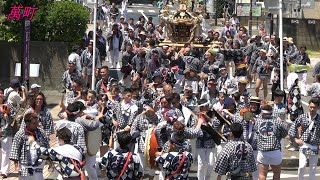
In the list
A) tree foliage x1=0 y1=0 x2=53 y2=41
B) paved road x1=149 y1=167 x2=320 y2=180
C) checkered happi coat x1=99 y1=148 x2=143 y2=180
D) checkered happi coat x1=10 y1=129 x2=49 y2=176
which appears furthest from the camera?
tree foliage x1=0 y1=0 x2=53 y2=41

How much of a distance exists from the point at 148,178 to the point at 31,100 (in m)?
2.62

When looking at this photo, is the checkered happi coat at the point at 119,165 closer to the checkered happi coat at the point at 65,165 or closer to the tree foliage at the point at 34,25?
the checkered happi coat at the point at 65,165

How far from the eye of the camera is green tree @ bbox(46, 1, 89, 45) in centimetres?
2466

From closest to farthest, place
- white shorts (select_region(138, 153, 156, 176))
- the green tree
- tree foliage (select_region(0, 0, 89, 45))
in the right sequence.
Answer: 1. white shorts (select_region(138, 153, 156, 176))
2. tree foliage (select_region(0, 0, 89, 45))
3. the green tree

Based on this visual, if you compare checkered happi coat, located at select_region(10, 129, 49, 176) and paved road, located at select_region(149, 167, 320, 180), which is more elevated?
checkered happi coat, located at select_region(10, 129, 49, 176)

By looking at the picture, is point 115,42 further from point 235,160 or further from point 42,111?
point 235,160

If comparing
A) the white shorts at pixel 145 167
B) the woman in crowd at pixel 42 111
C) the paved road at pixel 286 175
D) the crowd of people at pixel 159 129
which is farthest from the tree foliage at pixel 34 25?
the white shorts at pixel 145 167

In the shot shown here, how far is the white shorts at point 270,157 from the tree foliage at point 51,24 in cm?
1212

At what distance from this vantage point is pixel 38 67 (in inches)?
914

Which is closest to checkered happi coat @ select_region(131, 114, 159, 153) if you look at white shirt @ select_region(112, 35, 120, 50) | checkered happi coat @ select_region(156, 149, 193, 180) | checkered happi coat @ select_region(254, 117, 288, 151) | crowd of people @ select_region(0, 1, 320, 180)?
crowd of people @ select_region(0, 1, 320, 180)

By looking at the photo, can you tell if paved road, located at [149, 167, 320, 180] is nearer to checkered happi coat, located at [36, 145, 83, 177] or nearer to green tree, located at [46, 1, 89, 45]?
checkered happi coat, located at [36, 145, 83, 177]

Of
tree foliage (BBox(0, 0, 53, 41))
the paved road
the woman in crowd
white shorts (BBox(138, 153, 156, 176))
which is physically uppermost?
tree foliage (BBox(0, 0, 53, 41))

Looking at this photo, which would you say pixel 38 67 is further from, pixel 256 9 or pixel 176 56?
pixel 256 9

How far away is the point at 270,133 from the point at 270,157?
0.38 metres
